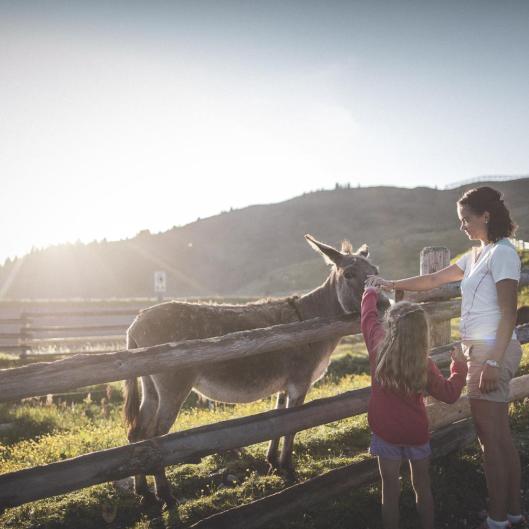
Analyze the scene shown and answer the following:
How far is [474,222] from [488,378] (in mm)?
1209

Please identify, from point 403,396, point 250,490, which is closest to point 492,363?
point 403,396

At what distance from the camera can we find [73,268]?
286 feet

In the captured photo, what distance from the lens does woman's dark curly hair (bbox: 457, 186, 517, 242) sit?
3.23 m

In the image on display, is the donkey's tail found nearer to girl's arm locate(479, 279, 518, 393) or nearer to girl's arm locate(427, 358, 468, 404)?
girl's arm locate(427, 358, 468, 404)

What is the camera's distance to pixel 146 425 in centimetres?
442

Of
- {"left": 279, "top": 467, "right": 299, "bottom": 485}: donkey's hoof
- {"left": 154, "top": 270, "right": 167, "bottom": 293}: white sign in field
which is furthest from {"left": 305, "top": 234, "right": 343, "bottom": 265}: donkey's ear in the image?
{"left": 154, "top": 270, "right": 167, "bottom": 293}: white sign in field

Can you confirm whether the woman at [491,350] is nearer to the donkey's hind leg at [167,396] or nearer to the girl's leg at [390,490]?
the girl's leg at [390,490]

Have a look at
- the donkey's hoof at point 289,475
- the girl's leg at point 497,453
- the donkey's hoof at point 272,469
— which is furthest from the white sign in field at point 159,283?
the girl's leg at point 497,453

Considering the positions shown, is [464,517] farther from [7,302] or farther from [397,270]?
[397,270]

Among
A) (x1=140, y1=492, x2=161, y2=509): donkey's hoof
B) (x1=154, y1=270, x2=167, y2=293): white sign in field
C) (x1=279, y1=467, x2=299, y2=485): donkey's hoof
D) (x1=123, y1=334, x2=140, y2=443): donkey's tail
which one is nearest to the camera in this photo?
(x1=140, y1=492, x2=161, y2=509): donkey's hoof

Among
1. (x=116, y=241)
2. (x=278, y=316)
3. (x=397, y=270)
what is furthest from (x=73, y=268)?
(x=278, y=316)

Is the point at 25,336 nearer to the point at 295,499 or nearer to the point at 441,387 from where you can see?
the point at 295,499

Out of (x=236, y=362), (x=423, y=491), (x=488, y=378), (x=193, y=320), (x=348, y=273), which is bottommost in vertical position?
(x=423, y=491)

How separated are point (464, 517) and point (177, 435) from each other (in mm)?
2806
